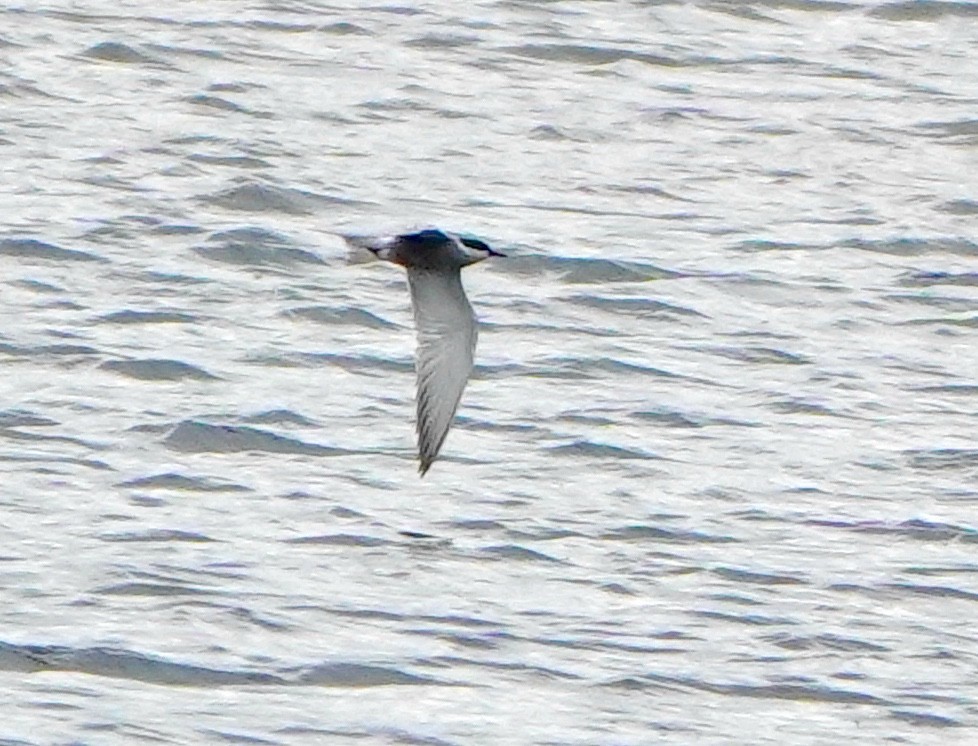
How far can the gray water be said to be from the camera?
8273 millimetres

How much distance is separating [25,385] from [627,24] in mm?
6099

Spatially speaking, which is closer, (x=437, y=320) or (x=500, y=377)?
(x=437, y=320)

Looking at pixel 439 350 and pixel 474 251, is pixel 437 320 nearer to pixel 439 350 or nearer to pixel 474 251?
pixel 439 350

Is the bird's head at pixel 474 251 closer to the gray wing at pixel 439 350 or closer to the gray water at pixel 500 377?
the gray wing at pixel 439 350

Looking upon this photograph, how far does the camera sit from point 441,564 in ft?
29.8

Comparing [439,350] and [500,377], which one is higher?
[439,350]

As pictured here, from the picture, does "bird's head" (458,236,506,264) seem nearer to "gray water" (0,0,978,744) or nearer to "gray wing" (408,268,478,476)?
"gray wing" (408,268,478,476)

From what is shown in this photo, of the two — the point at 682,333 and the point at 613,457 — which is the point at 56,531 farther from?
the point at 682,333

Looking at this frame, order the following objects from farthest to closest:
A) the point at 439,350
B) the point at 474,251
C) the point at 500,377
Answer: the point at 500,377 → the point at 474,251 → the point at 439,350

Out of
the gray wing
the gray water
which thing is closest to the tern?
the gray wing

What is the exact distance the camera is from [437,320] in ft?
31.3

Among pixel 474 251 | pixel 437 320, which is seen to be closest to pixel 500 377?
pixel 474 251

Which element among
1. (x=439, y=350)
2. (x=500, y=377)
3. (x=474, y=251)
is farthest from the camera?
(x=500, y=377)

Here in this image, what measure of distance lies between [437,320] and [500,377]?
4.94 feet
